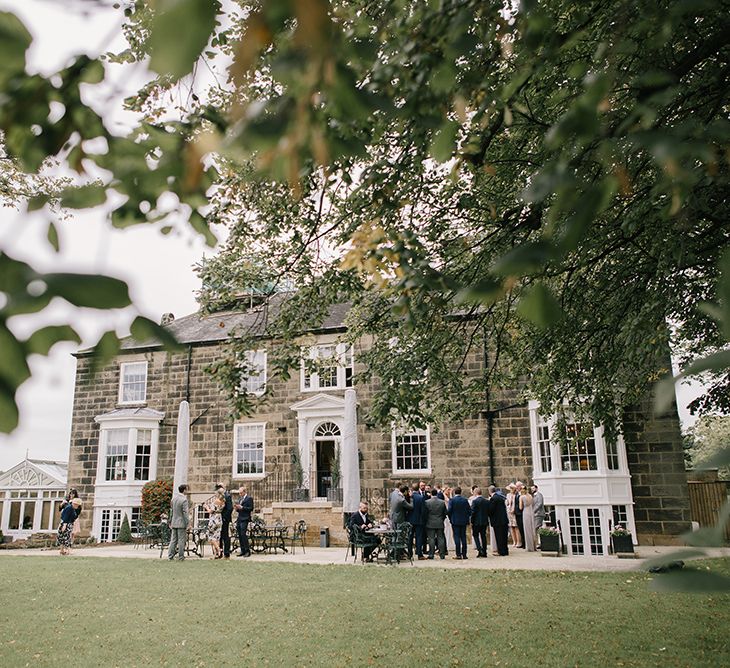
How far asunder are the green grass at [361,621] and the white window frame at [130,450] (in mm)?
12054

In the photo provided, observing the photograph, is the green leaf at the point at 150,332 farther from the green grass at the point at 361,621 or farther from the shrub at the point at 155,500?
the shrub at the point at 155,500

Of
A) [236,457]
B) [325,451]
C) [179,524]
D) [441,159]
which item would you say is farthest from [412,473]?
[441,159]

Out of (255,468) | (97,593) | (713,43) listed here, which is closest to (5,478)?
(255,468)

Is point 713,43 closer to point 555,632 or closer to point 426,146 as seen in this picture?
point 426,146

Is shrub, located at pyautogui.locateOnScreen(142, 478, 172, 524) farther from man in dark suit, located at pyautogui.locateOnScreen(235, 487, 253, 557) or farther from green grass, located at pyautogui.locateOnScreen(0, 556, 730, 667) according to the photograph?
green grass, located at pyautogui.locateOnScreen(0, 556, 730, 667)

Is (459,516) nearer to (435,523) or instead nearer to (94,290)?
(435,523)

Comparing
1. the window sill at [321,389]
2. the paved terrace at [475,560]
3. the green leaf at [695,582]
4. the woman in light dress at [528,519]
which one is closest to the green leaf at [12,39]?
the green leaf at [695,582]

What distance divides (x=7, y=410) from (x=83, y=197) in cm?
81

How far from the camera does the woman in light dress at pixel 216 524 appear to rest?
16.2m

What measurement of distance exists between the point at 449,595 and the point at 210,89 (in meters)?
8.25

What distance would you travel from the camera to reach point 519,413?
1980cm

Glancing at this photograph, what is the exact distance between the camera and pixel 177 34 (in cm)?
88

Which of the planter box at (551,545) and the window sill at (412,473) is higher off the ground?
the window sill at (412,473)

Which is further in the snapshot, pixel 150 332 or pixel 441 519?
pixel 441 519
